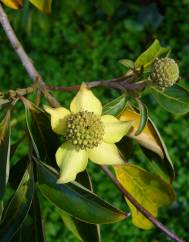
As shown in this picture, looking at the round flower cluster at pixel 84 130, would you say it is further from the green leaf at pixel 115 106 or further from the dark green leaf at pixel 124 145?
the dark green leaf at pixel 124 145

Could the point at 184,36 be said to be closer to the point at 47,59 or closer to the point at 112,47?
the point at 112,47

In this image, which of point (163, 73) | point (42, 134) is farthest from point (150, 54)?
point (42, 134)

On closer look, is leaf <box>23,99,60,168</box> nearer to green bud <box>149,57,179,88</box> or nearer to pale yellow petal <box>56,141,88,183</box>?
pale yellow petal <box>56,141,88,183</box>

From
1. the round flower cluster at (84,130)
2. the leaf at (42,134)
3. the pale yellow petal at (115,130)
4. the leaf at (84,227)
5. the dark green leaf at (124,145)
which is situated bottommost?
the leaf at (84,227)

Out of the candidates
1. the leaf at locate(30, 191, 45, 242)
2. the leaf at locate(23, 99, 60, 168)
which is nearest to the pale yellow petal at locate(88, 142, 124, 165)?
the leaf at locate(23, 99, 60, 168)

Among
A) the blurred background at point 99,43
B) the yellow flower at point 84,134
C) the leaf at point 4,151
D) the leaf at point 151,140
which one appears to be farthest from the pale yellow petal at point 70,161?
the blurred background at point 99,43

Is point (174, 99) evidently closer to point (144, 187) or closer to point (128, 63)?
point (128, 63)

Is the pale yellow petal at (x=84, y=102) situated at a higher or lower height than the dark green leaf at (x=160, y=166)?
higher
